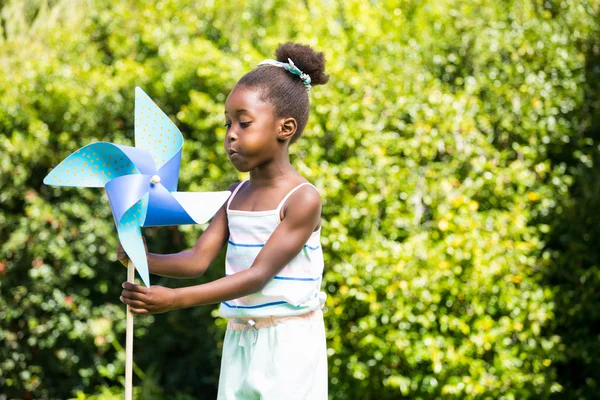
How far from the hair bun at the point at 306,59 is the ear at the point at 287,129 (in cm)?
22

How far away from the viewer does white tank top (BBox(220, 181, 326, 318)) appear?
2828mm

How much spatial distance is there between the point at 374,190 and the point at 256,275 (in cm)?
242

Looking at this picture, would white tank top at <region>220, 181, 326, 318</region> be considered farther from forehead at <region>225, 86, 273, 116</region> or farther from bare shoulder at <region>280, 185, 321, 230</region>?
forehead at <region>225, 86, 273, 116</region>

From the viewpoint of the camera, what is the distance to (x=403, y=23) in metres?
5.86

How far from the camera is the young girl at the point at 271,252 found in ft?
9.11

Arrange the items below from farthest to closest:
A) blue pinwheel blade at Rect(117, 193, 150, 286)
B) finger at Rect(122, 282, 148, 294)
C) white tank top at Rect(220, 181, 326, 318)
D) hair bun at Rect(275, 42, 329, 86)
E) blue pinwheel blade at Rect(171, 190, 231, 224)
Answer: hair bun at Rect(275, 42, 329, 86), white tank top at Rect(220, 181, 326, 318), blue pinwheel blade at Rect(171, 190, 231, 224), blue pinwheel blade at Rect(117, 193, 150, 286), finger at Rect(122, 282, 148, 294)

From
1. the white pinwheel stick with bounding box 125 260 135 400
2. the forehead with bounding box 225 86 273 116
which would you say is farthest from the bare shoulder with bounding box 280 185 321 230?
the white pinwheel stick with bounding box 125 260 135 400

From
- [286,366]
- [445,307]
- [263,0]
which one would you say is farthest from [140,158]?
[263,0]

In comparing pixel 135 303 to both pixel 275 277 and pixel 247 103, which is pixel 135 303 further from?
pixel 247 103

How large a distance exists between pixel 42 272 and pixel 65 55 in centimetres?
185

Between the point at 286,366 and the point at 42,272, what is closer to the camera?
the point at 286,366

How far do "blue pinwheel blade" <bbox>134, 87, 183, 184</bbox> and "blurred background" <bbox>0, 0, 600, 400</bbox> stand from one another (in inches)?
80.2

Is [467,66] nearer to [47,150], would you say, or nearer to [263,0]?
[263,0]

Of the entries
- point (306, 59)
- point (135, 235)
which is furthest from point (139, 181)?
point (306, 59)
